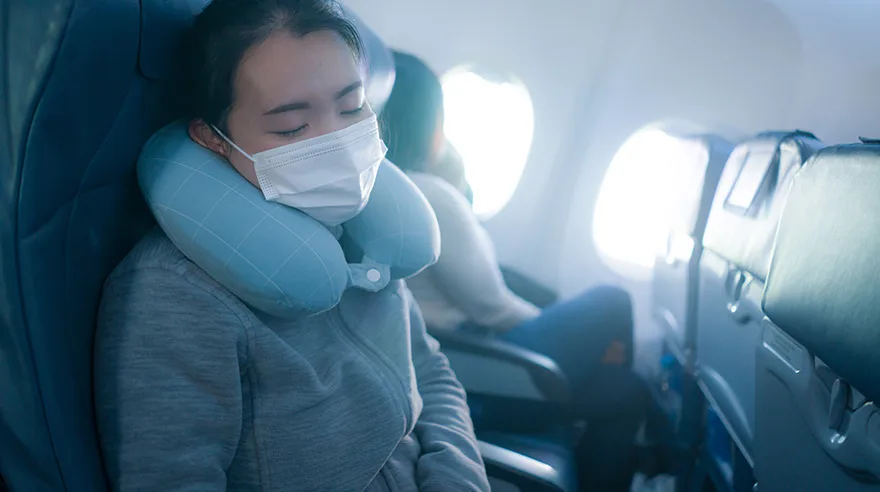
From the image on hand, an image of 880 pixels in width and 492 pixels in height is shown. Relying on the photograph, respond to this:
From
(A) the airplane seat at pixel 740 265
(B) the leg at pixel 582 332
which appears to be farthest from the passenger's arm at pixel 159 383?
(B) the leg at pixel 582 332

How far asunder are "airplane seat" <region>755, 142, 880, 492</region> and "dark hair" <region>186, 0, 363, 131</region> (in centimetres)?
71

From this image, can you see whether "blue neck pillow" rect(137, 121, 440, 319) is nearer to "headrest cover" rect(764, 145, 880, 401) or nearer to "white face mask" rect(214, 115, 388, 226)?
"white face mask" rect(214, 115, 388, 226)

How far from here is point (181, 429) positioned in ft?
2.56

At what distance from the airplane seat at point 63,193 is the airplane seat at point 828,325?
847mm

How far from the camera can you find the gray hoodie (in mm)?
772

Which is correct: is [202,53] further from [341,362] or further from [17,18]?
[341,362]

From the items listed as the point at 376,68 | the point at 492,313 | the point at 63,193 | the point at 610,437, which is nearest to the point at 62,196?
the point at 63,193

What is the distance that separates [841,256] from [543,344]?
53.9 inches

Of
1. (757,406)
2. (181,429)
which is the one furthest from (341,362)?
(757,406)

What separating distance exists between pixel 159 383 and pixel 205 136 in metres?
0.37

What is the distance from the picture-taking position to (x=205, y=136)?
3.05 ft

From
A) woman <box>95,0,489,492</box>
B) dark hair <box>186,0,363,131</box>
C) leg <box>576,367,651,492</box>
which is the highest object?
dark hair <box>186,0,363,131</box>

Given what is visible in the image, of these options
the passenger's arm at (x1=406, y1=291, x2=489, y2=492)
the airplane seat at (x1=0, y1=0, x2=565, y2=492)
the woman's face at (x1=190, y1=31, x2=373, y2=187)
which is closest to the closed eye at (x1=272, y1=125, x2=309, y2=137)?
Answer: the woman's face at (x1=190, y1=31, x2=373, y2=187)

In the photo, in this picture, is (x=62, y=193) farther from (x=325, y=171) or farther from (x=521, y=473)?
(x=521, y=473)
